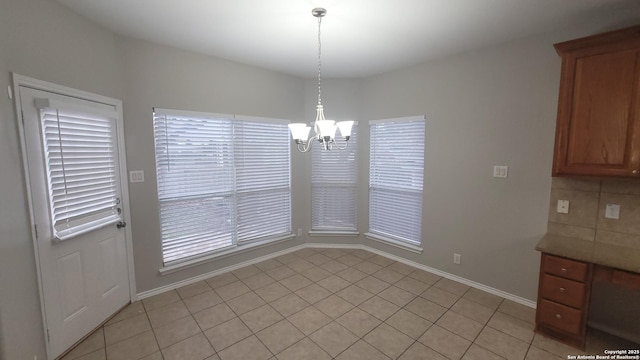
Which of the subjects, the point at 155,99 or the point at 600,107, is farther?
the point at 155,99

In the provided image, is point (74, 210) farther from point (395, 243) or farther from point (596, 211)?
point (596, 211)

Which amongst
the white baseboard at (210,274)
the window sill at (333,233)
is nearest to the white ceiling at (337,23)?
the window sill at (333,233)

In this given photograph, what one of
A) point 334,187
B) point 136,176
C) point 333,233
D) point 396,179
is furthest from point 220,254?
point 396,179

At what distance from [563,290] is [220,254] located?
3.53 meters

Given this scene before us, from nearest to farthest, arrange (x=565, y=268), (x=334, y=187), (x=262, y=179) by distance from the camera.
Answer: (x=565, y=268) < (x=262, y=179) < (x=334, y=187)

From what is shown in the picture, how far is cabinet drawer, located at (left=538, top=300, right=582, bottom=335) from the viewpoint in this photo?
2.06 metres

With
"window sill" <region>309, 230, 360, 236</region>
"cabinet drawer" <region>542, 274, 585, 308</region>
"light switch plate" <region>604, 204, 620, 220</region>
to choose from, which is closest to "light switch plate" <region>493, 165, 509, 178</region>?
"light switch plate" <region>604, 204, 620, 220</region>

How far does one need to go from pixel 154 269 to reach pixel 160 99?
1899 millimetres

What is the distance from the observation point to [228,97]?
3.33 m

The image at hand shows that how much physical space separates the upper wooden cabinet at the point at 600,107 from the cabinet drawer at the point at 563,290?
34.6 inches

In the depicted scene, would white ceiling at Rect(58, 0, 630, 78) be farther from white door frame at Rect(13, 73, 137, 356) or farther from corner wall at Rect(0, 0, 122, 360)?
white door frame at Rect(13, 73, 137, 356)

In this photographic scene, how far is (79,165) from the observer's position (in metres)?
2.18

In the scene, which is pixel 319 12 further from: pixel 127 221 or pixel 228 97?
pixel 127 221

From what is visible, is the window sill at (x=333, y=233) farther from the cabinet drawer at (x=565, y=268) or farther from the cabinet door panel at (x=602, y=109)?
the cabinet door panel at (x=602, y=109)
